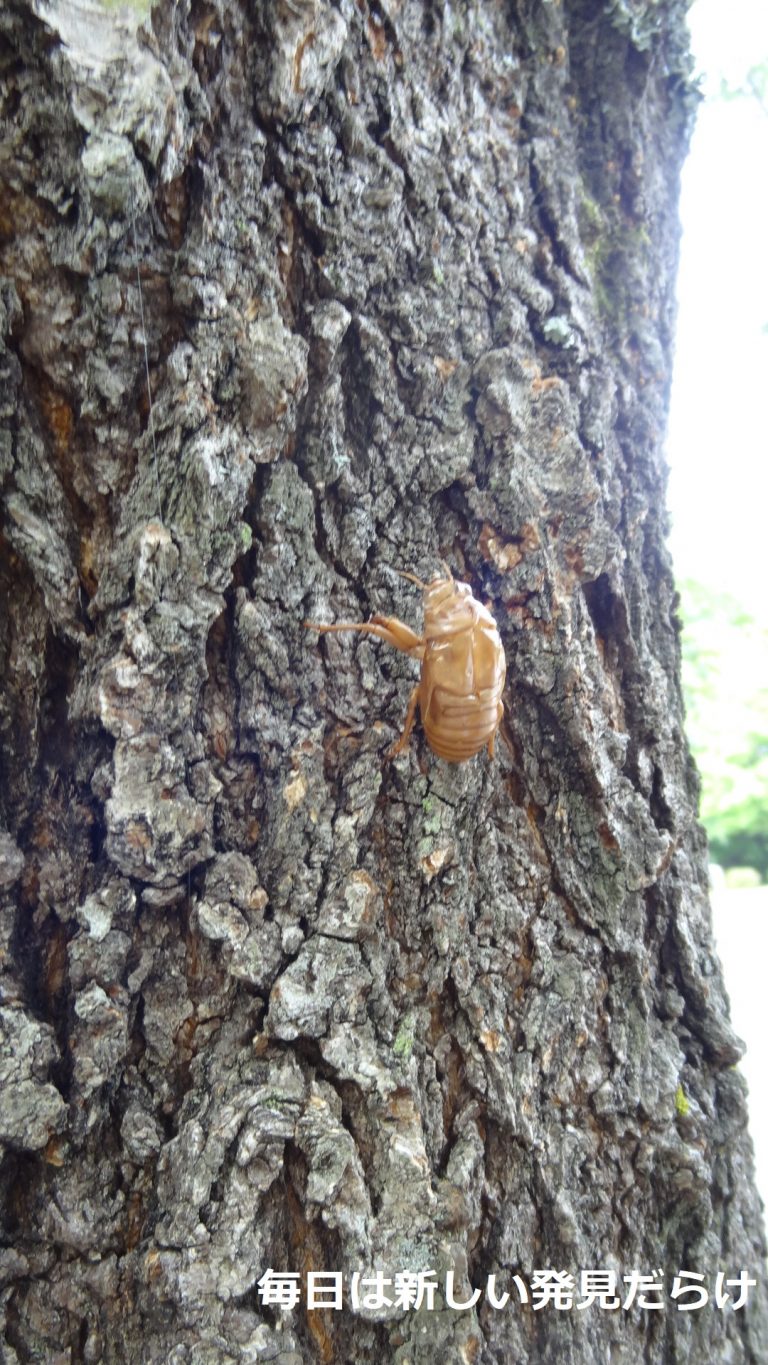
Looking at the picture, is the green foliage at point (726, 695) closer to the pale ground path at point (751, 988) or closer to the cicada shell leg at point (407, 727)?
the pale ground path at point (751, 988)

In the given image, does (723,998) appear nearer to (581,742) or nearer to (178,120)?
(581,742)

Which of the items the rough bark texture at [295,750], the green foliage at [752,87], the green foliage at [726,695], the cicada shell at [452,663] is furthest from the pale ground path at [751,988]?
the green foliage at [752,87]

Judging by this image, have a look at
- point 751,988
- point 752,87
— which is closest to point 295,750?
point 752,87

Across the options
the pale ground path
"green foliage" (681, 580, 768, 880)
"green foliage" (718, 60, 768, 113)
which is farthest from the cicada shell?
"green foliage" (681, 580, 768, 880)

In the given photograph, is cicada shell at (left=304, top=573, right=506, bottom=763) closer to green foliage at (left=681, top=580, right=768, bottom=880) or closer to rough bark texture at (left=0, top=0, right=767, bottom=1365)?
rough bark texture at (left=0, top=0, right=767, bottom=1365)

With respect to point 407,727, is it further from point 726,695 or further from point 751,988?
point 726,695

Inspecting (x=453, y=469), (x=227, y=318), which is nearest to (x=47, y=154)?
(x=227, y=318)
